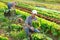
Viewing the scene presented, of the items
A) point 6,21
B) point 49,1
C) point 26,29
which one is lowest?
point 49,1

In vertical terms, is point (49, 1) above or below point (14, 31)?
below

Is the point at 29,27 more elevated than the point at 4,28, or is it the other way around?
the point at 29,27

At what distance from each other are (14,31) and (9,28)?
982mm

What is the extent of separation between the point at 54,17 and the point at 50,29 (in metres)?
3.12

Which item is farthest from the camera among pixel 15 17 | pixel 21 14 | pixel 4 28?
pixel 21 14

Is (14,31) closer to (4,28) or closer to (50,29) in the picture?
(4,28)

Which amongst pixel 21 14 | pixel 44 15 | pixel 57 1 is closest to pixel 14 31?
pixel 21 14

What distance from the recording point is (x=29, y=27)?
37.8ft

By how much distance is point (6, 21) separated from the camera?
15961 millimetres

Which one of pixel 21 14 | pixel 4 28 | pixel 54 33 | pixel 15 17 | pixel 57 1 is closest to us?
pixel 54 33

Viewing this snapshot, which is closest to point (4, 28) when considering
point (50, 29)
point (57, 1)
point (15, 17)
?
point (15, 17)

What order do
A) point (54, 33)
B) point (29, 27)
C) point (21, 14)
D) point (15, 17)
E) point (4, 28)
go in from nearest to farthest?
point (29, 27) → point (54, 33) → point (4, 28) → point (15, 17) → point (21, 14)

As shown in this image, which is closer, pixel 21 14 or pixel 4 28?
pixel 4 28

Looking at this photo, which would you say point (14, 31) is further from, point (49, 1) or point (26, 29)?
point (49, 1)
